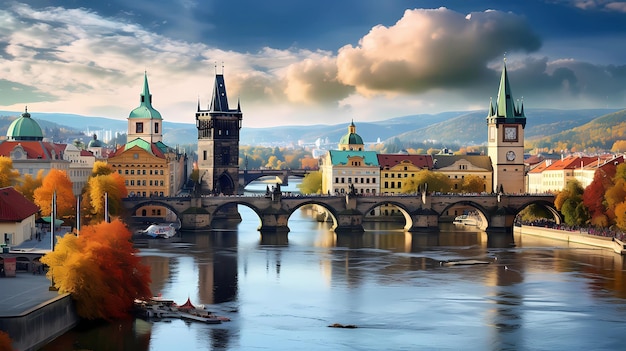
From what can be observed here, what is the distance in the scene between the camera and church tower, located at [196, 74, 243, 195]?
125938mm

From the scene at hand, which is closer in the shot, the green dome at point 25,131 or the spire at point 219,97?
the green dome at point 25,131

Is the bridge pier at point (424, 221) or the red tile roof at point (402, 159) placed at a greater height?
the red tile roof at point (402, 159)

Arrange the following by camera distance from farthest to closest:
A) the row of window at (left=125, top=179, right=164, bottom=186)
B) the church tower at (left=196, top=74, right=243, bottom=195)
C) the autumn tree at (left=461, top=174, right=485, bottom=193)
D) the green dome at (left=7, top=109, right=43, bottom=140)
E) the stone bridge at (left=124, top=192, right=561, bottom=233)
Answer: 1. the autumn tree at (left=461, top=174, right=485, bottom=193)
2. the church tower at (left=196, top=74, right=243, bottom=195)
3. the row of window at (left=125, top=179, right=164, bottom=186)
4. the green dome at (left=7, top=109, right=43, bottom=140)
5. the stone bridge at (left=124, top=192, right=561, bottom=233)

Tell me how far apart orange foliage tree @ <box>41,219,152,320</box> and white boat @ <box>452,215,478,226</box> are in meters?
63.8

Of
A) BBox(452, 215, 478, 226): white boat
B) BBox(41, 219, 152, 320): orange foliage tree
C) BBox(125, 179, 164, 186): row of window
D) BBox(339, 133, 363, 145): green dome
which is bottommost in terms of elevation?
BBox(41, 219, 152, 320): orange foliage tree

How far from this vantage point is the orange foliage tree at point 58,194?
83.3 meters

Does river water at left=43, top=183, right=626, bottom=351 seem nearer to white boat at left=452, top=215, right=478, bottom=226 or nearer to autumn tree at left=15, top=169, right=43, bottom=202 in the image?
autumn tree at left=15, top=169, right=43, bottom=202

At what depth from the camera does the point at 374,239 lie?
9694cm

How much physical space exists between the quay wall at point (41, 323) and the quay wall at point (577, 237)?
47.9 m

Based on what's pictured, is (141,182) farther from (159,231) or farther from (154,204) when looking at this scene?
(159,231)

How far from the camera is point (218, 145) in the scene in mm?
126938

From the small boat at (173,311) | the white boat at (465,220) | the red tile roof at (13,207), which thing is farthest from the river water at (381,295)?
the white boat at (465,220)

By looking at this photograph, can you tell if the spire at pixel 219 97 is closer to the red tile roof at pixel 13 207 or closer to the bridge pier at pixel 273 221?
the bridge pier at pixel 273 221

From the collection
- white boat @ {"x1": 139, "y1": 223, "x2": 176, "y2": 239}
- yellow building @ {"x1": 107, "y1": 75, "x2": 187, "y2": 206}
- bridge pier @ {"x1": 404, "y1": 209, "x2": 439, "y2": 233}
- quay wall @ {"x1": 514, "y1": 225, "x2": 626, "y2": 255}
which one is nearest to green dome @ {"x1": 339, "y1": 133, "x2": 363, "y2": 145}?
yellow building @ {"x1": 107, "y1": 75, "x2": 187, "y2": 206}
